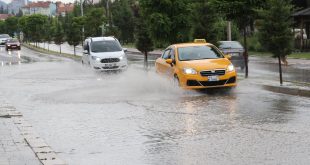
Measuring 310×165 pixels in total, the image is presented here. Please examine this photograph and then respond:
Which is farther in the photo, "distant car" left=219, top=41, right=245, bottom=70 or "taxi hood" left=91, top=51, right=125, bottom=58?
"taxi hood" left=91, top=51, right=125, bottom=58

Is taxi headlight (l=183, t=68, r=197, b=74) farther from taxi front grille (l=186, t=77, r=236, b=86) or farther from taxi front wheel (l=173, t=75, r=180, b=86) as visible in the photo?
taxi front wheel (l=173, t=75, r=180, b=86)

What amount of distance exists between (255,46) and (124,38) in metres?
40.8

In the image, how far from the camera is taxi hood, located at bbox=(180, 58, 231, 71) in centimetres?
1698

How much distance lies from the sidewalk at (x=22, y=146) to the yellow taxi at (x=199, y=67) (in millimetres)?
5970

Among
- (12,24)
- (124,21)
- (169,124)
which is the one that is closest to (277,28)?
(169,124)

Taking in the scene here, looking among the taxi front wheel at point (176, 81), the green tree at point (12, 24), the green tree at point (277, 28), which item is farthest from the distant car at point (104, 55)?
the green tree at point (12, 24)

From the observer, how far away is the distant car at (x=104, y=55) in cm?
2795

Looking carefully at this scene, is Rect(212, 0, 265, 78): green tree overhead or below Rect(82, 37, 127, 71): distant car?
overhead

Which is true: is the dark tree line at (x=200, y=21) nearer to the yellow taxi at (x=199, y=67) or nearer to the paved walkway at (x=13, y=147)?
the yellow taxi at (x=199, y=67)

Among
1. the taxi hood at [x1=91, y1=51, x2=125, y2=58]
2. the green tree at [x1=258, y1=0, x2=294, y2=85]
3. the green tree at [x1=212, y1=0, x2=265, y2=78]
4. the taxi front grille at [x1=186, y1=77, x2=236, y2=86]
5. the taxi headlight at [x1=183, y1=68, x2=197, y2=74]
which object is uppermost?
the green tree at [x1=212, y1=0, x2=265, y2=78]

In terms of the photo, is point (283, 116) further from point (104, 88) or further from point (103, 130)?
point (104, 88)

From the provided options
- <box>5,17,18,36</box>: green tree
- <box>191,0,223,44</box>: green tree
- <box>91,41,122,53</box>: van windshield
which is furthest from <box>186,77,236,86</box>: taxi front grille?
<box>5,17,18,36</box>: green tree

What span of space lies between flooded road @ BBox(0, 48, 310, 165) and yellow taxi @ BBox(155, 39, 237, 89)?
36 cm

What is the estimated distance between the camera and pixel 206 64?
17156mm
